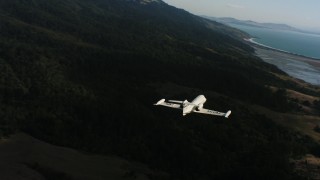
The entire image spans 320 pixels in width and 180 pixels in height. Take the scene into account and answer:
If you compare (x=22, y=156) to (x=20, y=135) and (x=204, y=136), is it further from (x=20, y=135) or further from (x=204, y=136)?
(x=204, y=136)

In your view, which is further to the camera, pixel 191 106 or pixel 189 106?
pixel 191 106

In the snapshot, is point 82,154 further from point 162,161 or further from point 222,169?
point 222,169

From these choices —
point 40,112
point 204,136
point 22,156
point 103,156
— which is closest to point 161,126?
point 204,136

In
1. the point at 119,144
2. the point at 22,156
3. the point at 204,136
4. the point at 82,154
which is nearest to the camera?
the point at 22,156

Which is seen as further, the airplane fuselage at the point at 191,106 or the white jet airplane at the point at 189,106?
the airplane fuselage at the point at 191,106

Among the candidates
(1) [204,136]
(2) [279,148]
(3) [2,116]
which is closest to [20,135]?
(3) [2,116]

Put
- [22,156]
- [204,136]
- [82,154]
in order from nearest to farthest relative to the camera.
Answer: [22,156]
[82,154]
[204,136]

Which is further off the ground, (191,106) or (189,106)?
(189,106)

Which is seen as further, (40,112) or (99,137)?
(40,112)

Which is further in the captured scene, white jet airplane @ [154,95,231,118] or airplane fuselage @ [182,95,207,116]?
airplane fuselage @ [182,95,207,116]
